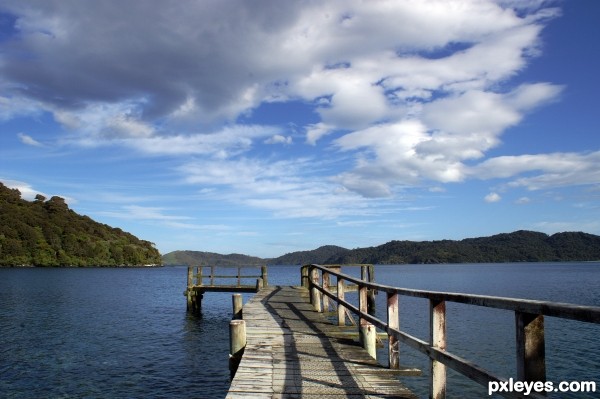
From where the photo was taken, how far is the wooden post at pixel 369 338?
8.57 meters

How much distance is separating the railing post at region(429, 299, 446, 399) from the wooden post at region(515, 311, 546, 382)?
66.4 inches

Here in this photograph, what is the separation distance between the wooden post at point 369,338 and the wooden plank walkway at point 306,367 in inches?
5.1

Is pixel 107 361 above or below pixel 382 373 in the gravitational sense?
below

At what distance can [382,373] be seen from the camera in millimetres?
6871

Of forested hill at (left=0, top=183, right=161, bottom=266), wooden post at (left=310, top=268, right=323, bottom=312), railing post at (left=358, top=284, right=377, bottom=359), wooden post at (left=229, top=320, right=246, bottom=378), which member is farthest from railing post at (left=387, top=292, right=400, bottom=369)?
forested hill at (left=0, top=183, right=161, bottom=266)

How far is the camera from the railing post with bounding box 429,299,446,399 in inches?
210

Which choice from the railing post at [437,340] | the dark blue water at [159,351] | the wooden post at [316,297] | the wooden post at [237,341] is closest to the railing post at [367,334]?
the wooden post at [237,341]

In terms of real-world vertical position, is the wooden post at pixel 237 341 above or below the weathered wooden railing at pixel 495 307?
below

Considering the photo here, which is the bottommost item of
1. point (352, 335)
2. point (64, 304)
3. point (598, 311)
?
point (64, 304)

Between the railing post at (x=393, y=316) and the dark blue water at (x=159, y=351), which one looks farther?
the dark blue water at (x=159, y=351)

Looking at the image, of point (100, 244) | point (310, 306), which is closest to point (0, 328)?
point (310, 306)

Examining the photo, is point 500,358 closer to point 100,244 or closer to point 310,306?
point 310,306

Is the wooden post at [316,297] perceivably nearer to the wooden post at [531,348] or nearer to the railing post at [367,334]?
A: the railing post at [367,334]

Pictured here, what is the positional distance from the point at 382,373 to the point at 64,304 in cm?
4137
